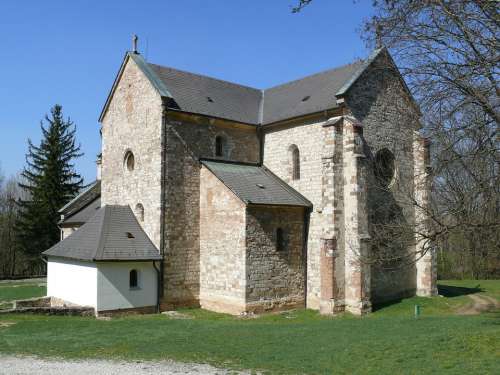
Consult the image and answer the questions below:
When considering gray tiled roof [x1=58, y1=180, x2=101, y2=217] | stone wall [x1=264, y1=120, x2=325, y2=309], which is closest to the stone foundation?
stone wall [x1=264, y1=120, x2=325, y2=309]

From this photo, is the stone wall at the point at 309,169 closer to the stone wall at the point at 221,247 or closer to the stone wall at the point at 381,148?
the stone wall at the point at 381,148

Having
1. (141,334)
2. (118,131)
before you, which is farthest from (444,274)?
(141,334)

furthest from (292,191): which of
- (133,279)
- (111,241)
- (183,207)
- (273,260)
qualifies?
(111,241)

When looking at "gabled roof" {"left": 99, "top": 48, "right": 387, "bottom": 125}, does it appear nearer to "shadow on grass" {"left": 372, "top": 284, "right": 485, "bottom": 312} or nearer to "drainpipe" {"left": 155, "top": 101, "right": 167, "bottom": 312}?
"drainpipe" {"left": 155, "top": 101, "right": 167, "bottom": 312}

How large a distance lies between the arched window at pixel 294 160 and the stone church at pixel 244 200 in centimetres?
7

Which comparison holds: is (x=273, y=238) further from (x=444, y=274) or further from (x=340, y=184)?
(x=444, y=274)

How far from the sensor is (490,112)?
9594 mm

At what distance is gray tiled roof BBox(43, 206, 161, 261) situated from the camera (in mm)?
18891

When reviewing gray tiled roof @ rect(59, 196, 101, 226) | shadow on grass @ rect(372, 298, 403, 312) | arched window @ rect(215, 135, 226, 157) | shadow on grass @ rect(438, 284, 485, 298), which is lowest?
shadow on grass @ rect(438, 284, 485, 298)

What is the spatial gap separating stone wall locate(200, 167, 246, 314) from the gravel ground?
856 cm

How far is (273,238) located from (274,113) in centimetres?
710

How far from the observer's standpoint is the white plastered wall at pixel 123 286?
1845 cm

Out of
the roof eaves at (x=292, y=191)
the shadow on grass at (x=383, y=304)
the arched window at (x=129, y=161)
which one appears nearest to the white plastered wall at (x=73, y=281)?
the arched window at (x=129, y=161)

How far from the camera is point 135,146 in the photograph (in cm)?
2211
